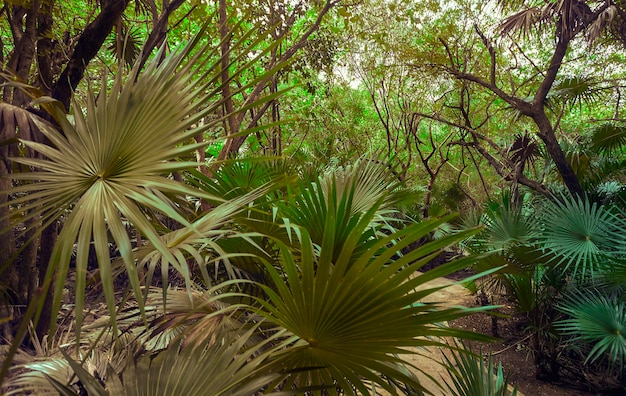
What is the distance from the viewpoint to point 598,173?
5.32 meters

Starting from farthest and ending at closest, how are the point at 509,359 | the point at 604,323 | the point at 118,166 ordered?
the point at 509,359 < the point at 604,323 < the point at 118,166

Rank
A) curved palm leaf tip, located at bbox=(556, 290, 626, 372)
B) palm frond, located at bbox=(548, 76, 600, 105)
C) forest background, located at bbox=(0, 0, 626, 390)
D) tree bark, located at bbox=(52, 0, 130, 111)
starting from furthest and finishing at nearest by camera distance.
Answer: palm frond, located at bbox=(548, 76, 600, 105)
curved palm leaf tip, located at bbox=(556, 290, 626, 372)
tree bark, located at bbox=(52, 0, 130, 111)
forest background, located at bbox=(0, 0, 626, 390)

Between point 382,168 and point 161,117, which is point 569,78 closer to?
point 382,168

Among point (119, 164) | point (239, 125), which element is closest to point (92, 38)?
point (119, 164)

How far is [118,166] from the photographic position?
1.03 meters

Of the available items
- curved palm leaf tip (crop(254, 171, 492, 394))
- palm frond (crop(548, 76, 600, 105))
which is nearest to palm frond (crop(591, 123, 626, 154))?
palm frond (crop(548, 76, 600, 105))

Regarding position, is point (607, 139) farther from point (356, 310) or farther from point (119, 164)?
point (119, 164)

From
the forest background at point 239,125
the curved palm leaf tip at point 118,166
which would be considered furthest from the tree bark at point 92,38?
the curved palm leaf tip at point 118,166

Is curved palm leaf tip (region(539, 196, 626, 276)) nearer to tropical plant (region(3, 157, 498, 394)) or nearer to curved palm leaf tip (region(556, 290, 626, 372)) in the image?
curved palm leaf tip (region(556, 290, 626, 372))

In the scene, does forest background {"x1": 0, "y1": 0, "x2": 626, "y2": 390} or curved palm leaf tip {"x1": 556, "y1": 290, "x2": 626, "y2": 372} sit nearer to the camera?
forest background {"x1": 0, "y1": 0, "x2": 626, "y2": 390}

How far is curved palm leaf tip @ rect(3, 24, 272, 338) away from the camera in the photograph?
2.68ft

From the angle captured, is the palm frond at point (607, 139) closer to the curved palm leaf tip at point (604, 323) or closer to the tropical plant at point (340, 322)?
the curved palm leaf tip at point (604, 323)

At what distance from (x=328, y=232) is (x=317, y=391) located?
448mm

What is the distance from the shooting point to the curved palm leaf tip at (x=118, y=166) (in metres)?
0.82
